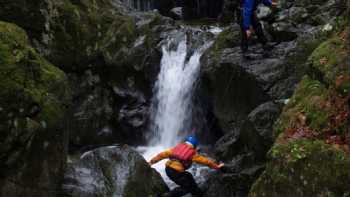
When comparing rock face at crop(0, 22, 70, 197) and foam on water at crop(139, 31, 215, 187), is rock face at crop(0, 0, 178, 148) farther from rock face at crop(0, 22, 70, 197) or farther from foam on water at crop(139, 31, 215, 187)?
rock face at crop(0, 22, 70, 197)

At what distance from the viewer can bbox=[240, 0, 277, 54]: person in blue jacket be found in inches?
506

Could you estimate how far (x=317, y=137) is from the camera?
6.54 meters

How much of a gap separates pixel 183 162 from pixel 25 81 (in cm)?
377

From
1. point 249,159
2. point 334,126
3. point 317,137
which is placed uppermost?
point 334,126

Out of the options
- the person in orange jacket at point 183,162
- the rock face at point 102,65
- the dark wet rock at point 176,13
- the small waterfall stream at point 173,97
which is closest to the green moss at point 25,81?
the person in orange jacket at point 183,162

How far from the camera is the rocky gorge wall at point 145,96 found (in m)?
6.70

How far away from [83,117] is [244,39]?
650 centimetres

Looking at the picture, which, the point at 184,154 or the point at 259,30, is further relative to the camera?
the point at 259,30

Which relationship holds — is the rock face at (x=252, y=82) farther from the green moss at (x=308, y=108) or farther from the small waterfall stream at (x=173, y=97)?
the green moss at (x=308, y=108)

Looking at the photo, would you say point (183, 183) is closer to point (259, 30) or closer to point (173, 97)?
point (259, 30)

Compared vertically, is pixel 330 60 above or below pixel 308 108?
above

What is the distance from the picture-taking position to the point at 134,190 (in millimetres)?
10016

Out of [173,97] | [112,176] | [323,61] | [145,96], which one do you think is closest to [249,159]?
[112,176]

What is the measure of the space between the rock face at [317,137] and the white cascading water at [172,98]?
8490mm
